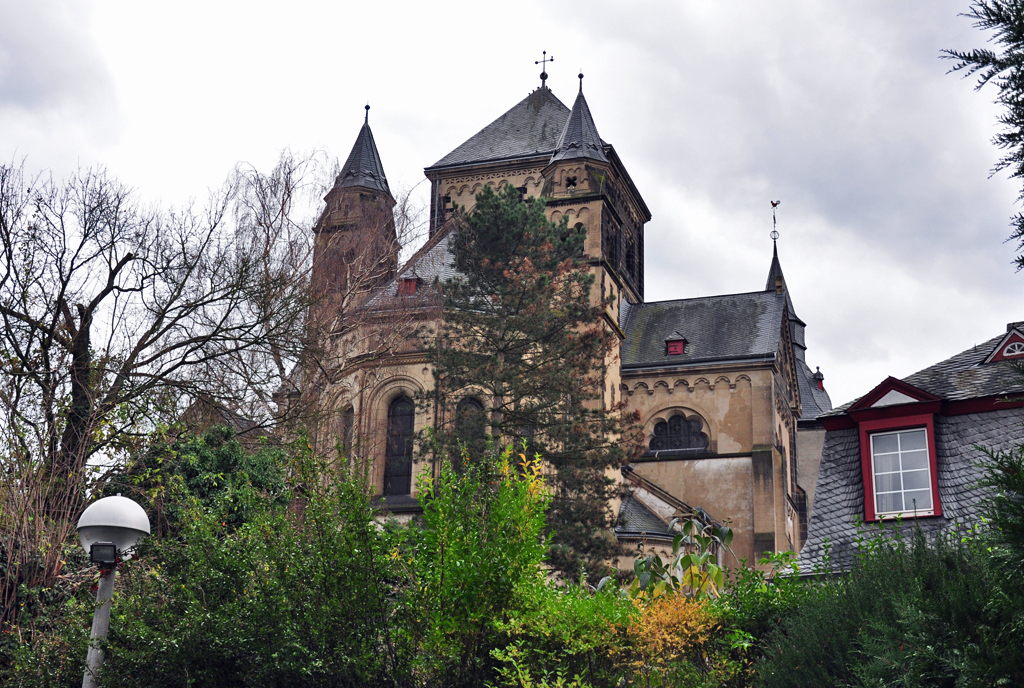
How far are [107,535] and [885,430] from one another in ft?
33.0

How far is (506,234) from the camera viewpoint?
1074 inches

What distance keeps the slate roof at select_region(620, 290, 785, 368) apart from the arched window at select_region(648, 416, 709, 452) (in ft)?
7.08

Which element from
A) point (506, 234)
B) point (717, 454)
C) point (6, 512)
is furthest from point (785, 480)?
point (6, 512)

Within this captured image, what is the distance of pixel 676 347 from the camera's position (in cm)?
3753

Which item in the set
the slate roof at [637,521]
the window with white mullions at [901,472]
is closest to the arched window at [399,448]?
the slate roof at [637,521]

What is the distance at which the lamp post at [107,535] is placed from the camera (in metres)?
8.50

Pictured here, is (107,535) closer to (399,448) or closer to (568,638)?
(568,638)

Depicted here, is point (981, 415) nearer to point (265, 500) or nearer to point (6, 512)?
point (265, 500)

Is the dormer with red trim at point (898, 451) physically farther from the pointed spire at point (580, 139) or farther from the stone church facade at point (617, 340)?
the pointed spire at point (580, 139)

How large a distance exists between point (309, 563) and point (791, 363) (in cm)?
3432

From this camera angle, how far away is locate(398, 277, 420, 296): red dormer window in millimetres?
28484

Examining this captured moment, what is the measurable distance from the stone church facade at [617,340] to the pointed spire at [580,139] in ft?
0.25

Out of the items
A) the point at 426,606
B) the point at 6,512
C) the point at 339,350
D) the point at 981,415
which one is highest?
the point at 339,350

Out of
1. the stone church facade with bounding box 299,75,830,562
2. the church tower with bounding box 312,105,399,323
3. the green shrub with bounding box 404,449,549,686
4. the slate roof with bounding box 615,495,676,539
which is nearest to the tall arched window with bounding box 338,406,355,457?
the stone church facade with bounding box 299,75,830,562
